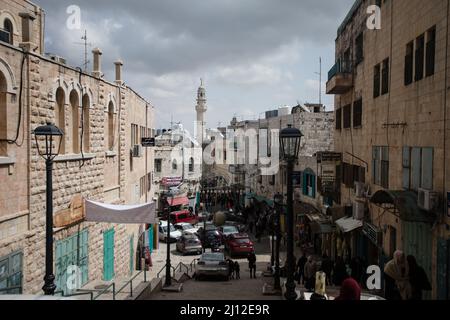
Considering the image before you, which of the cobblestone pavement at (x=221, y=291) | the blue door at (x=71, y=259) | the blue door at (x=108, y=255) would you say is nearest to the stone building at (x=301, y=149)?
the cobblestone pavement at (x=221, y=291)

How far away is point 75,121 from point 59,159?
6.77 feet

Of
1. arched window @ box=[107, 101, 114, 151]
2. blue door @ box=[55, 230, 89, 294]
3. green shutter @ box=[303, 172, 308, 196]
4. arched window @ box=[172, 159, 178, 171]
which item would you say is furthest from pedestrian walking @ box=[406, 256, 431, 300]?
arched window @ box=[172, 159, 178, 171]

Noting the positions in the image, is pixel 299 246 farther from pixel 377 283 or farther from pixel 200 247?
pixel 377 283

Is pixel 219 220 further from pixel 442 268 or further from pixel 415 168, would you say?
pixel 442 268

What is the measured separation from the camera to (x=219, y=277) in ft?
72.9

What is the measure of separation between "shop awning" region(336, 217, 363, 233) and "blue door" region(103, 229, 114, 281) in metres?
9.72

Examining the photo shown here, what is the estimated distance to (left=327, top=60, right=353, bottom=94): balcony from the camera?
22.7 meters

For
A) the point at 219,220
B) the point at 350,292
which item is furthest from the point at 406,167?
the point at 219,220

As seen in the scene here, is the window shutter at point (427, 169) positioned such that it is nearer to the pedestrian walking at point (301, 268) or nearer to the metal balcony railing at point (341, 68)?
the pedestrian walking at point (301, 268)

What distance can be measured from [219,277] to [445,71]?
14414 millimetres

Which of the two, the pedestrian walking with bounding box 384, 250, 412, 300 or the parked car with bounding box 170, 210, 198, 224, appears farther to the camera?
the parked car with bounding box 170, 210, 198, 224

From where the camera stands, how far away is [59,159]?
567 inches

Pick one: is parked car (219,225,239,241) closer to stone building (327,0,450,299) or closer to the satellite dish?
the satellite dish
